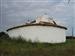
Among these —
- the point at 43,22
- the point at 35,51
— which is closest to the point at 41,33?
the point at 43,22

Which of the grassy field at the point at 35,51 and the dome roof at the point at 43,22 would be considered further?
the dome roof at the point at 43,22

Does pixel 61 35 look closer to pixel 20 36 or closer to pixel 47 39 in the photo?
pixel 47 39

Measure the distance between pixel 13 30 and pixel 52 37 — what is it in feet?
19.3

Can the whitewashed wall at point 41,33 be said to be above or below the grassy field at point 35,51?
below

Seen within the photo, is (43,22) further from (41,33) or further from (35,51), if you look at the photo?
(35,51)

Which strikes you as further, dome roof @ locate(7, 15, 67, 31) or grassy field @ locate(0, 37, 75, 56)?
dome roof @ locate(7, 15, 67, 31)

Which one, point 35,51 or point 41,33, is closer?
point 35,51

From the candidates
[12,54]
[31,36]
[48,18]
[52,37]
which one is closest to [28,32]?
[31,36]

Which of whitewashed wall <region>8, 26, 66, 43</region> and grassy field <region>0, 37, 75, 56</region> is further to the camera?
whitewashed wall <region>8, 26, 66, 43</region>

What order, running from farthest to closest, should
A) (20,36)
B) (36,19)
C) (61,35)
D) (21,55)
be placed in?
(36,19), (61,35), (20,36), (21,55)

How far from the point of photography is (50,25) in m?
33.6

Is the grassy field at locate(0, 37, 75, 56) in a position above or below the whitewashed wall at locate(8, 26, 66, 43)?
above

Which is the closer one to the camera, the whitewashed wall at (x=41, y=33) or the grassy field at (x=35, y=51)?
the grassy field at (x=35, y=51)

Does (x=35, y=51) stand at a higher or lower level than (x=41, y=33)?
higher
